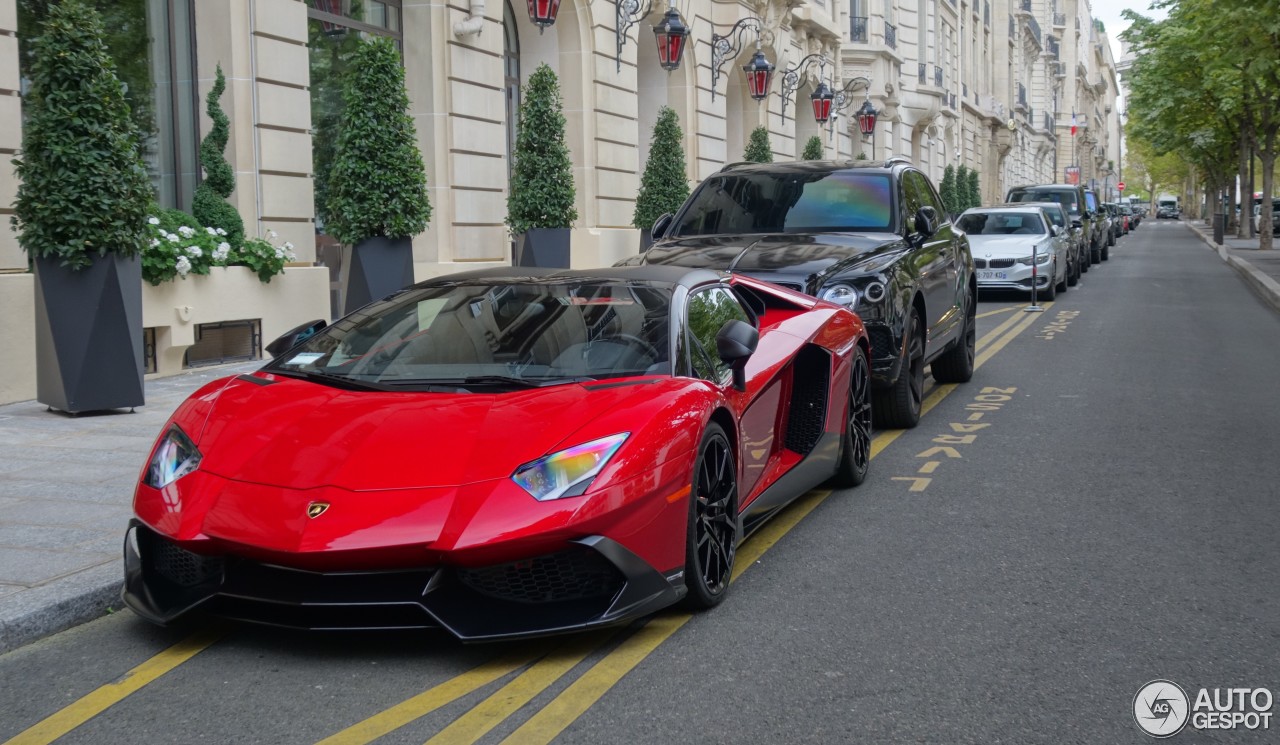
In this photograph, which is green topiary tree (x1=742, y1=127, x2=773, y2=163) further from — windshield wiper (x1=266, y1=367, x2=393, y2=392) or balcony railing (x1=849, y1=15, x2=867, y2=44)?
windshield wiper (x1=266, y1=367, x2=393, y2=392)

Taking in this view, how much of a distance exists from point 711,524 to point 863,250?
4777 millimetres

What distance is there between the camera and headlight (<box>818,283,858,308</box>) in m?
8.62

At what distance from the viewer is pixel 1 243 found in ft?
34.9

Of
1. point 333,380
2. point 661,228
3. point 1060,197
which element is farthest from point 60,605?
point 1060,197

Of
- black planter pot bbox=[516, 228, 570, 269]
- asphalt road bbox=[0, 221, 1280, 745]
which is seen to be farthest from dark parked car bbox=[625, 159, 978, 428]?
black planter pot bbox=[516, 228, 570, 269]

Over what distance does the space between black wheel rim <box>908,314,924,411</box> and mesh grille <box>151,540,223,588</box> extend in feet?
19.5

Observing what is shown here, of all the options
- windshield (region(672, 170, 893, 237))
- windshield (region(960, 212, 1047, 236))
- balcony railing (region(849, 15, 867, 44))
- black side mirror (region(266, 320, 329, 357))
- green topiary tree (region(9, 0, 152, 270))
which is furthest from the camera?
balcony railing (region(849, 15, 867, 44))

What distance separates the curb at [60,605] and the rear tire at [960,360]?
793 cm

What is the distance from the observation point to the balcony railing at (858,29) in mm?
40562

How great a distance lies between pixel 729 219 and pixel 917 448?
2755mm

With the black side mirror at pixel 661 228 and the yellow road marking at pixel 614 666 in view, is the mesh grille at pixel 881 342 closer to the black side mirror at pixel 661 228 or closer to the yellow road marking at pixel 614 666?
the yellow road marking at pixel 614 666

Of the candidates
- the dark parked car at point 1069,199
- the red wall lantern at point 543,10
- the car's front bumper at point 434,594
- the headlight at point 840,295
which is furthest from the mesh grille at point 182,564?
the dark parked car at point 1069,199

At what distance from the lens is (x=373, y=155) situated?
13430mm

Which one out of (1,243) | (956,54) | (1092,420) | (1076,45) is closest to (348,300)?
(1,243)
